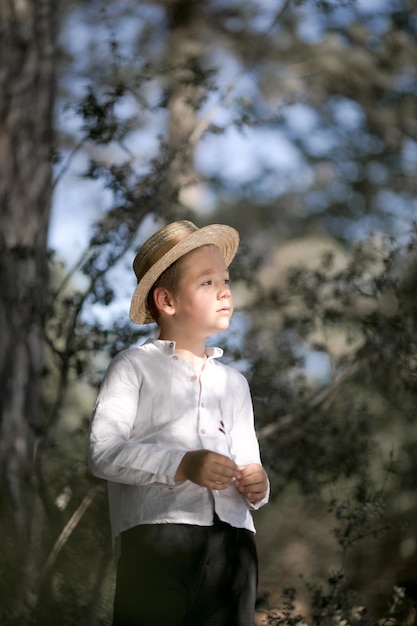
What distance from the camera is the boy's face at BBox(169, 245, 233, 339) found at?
2682 millimetres

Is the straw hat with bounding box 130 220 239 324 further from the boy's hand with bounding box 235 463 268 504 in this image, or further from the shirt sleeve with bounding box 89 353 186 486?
the boy's hand with bounding box 235 463 268 504

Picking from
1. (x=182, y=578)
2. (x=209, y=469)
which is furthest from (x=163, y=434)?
(x=182, y=578)

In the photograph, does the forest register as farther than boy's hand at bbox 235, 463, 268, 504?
Yes

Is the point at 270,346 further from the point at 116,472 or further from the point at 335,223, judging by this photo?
the point at 335,223

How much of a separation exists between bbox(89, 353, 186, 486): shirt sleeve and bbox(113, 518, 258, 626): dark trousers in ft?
0.59

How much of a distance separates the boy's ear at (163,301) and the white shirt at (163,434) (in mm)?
95

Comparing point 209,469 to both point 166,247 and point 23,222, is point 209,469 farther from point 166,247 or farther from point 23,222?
point 23,222

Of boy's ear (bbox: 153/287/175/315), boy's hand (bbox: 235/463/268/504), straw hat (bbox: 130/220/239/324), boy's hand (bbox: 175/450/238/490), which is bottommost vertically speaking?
boy's hand (bbox: 235/463/268/504)

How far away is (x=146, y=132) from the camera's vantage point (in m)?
8.12

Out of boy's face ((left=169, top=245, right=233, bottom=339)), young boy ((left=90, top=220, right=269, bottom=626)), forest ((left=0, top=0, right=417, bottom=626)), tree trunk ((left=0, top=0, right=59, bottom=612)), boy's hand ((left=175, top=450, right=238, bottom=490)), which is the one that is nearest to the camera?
boy's hand ((left=175, top=450, right=238, bottom=490))

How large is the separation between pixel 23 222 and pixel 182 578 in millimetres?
3118

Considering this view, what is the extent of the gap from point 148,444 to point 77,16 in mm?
7029

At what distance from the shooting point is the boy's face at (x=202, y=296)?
2682 millimetres

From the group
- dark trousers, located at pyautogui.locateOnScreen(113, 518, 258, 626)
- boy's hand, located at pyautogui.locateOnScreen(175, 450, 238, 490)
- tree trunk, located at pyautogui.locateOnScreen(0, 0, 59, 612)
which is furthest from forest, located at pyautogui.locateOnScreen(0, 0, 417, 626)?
boy's hand, located at pyautogui.locateOnScreen(175, 450, 238, 490)
